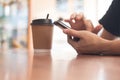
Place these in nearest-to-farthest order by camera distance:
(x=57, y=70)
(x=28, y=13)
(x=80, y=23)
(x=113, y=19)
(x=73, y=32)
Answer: (x=57, y=70) → (x=73, y=32) → (x=80, y=23) → (x=113, y=19) → (x=28, y=13)

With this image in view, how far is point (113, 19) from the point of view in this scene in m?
1.58

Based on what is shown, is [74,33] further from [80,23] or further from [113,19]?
[113,19]

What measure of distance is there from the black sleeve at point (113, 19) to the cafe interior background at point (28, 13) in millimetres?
1260

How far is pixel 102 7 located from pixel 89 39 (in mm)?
2145

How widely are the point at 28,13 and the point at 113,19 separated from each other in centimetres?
158

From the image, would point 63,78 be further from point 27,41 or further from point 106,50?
point 27,41

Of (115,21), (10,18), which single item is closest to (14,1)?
(10,18)

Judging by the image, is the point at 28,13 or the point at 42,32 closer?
the point at 42,32

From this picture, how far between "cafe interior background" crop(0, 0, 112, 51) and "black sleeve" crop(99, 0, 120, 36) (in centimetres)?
126

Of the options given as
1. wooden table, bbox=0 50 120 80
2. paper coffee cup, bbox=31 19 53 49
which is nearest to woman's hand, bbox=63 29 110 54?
paper coffee cup, bbox=31 19 53 49

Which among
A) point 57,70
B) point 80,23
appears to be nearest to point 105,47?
point 80,23

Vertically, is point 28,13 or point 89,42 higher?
point 28,13

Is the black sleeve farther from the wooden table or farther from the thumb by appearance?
the wooden table

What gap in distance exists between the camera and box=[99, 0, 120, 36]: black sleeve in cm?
155
